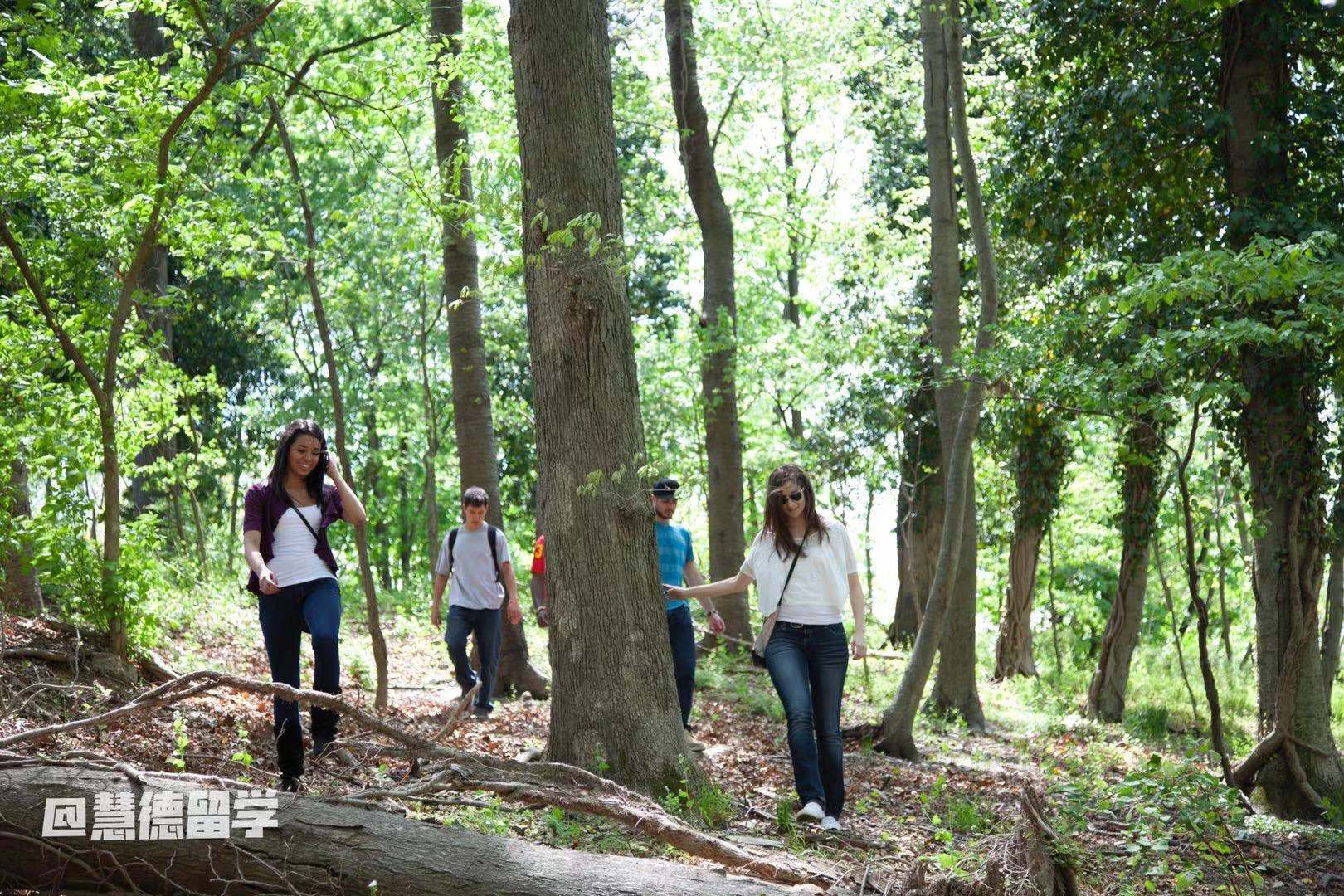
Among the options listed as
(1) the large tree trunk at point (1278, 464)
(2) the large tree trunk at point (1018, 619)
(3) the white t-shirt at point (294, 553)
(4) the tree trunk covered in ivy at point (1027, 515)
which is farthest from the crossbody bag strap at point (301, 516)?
(2) the large tree trunk at point (1018, 619)

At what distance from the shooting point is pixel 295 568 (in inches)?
248

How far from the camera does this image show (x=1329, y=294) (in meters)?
7.40

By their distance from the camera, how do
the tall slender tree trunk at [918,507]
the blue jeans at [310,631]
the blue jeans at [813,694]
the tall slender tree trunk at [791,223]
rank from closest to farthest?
the blue jeans at [310,631]
the blue jeans at [813,694]
the tall slender tree trunk at [791,223]
the tall slender tree trunk at [918,507]

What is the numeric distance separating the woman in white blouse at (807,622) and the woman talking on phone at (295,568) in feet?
8.06

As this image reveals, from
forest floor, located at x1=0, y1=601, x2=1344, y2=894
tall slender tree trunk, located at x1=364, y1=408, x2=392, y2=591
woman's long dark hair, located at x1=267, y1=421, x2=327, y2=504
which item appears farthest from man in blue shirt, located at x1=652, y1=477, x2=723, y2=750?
tall slender tree trunk, located at x1=364, y1=408, x2=392, y2=591

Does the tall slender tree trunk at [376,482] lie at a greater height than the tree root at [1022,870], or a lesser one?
greater

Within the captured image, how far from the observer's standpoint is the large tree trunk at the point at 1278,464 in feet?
31.5

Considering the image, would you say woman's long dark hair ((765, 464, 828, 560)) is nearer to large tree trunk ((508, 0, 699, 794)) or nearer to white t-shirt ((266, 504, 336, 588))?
large tree trunk ((508, 0, 699, 794))

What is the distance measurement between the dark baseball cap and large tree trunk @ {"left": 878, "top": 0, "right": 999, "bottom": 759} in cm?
261

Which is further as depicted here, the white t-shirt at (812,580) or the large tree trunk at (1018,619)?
the large tree trunk at (1018,619)

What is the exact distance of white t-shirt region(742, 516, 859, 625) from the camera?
685 cm

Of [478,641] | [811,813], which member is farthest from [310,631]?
[478,641]

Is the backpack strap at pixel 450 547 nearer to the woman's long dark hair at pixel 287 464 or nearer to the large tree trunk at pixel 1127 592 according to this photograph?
the woman's long dark hair at pixel 287 464

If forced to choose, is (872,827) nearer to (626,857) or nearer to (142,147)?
(626,857)
